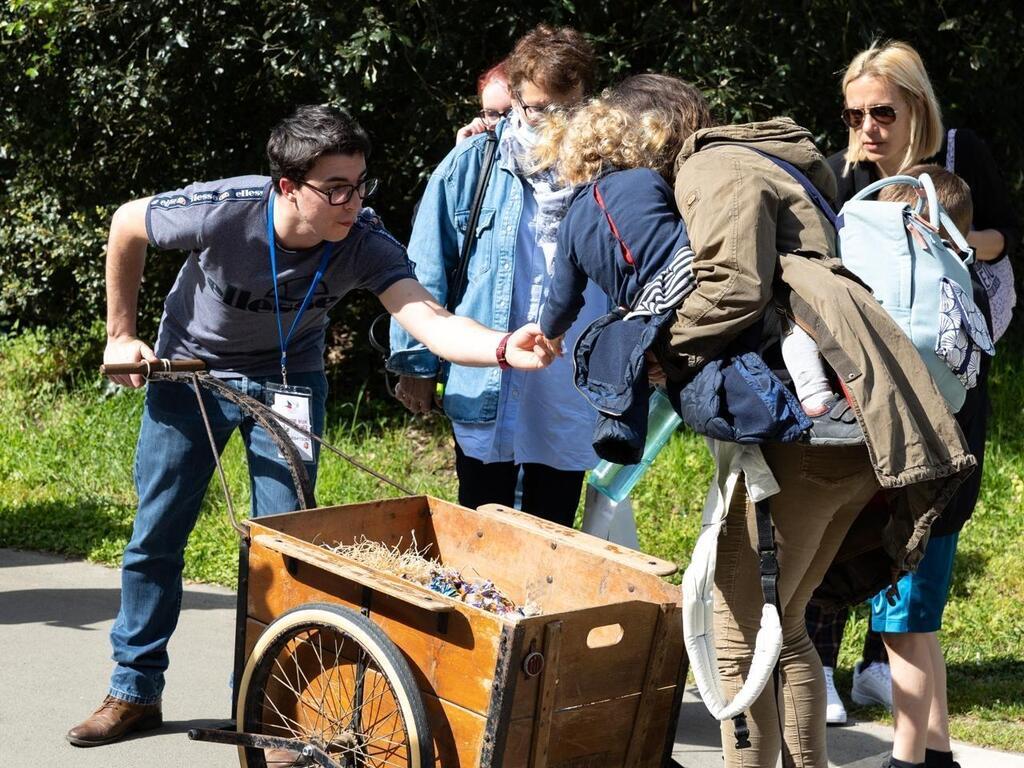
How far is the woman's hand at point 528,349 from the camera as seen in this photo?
138 inches

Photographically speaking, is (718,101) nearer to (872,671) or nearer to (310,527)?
(872,671)

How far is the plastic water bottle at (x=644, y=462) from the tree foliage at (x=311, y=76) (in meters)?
2.96

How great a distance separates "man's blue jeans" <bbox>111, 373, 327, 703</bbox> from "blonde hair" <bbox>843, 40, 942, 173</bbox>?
1922mm

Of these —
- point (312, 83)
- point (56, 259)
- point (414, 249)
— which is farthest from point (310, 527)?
point (56, 259)

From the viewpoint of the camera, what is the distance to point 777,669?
315cm

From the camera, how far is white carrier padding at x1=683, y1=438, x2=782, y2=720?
2928 mm

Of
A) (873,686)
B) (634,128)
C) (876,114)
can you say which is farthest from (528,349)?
(873,686)

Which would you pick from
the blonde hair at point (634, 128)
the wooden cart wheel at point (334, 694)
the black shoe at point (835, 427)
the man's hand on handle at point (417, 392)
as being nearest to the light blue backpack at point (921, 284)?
the black shoe at point (835, 427)

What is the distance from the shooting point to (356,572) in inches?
119

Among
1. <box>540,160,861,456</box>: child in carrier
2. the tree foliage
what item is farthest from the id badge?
the tree foliage

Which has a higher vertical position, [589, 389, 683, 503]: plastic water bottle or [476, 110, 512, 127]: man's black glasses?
[476, 110, 512, 127]: man's black glasses

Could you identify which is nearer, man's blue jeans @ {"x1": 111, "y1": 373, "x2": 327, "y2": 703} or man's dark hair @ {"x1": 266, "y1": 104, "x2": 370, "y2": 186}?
man's dark hair @ {"x1": 266, "y1": 104, "x2": 370, "y2": 186}

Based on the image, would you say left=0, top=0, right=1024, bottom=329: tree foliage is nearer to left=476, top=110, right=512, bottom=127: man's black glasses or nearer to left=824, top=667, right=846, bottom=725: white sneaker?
left=476, top=110, right=512, bottom=127: man's black glasses

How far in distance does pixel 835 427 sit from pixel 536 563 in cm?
98
